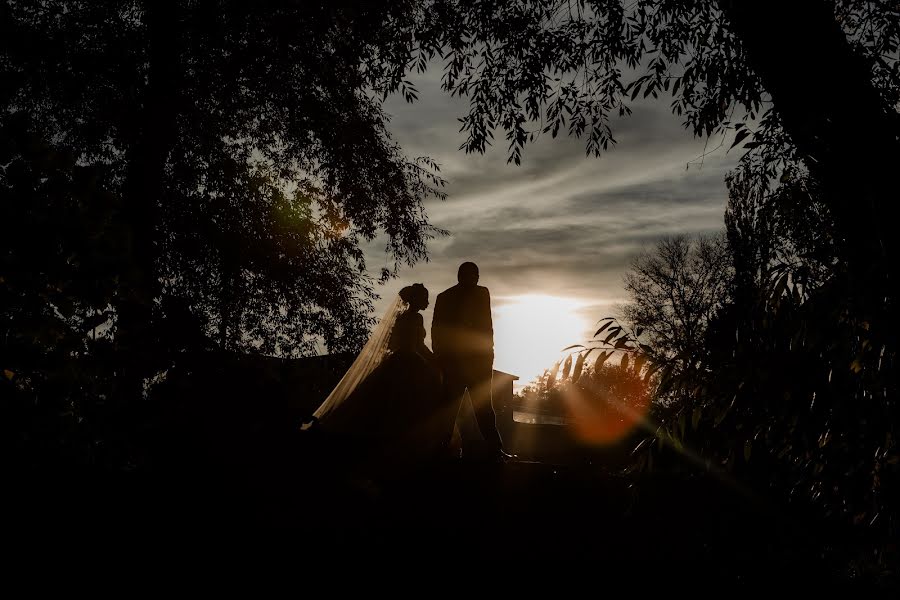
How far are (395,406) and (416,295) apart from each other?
1570 millimetres

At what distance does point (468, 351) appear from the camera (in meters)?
6.52

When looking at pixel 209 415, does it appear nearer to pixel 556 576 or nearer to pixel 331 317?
pixel 331 317

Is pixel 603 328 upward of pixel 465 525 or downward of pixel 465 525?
upward

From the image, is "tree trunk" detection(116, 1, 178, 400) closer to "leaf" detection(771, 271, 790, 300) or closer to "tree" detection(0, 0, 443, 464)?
"tree" detection(0, 0, 443, 464)

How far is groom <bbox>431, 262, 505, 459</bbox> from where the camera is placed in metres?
6.51

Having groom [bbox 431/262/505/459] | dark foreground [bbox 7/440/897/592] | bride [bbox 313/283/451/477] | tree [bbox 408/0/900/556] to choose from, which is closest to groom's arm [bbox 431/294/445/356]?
groom [bbox 431/262/505/459]

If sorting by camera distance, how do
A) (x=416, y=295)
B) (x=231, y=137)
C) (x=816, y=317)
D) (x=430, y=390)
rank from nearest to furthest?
1. (x=816, y=317)
2. (x=430, y=390)
3. (x=416, y=295)
4. (x=231, y=137)

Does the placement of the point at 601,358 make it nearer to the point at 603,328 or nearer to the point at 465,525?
the point at 603,328

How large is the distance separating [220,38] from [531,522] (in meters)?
9.11

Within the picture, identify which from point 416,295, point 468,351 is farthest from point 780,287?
point 416,295

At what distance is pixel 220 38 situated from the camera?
917cm

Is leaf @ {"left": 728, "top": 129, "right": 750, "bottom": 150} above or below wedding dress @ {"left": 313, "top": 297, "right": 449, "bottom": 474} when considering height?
above

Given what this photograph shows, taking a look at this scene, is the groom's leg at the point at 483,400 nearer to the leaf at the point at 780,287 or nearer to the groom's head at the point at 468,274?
the groom's head at the point at 468,274

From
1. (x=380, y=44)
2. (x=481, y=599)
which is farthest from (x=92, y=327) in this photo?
(x=380, y=44)
